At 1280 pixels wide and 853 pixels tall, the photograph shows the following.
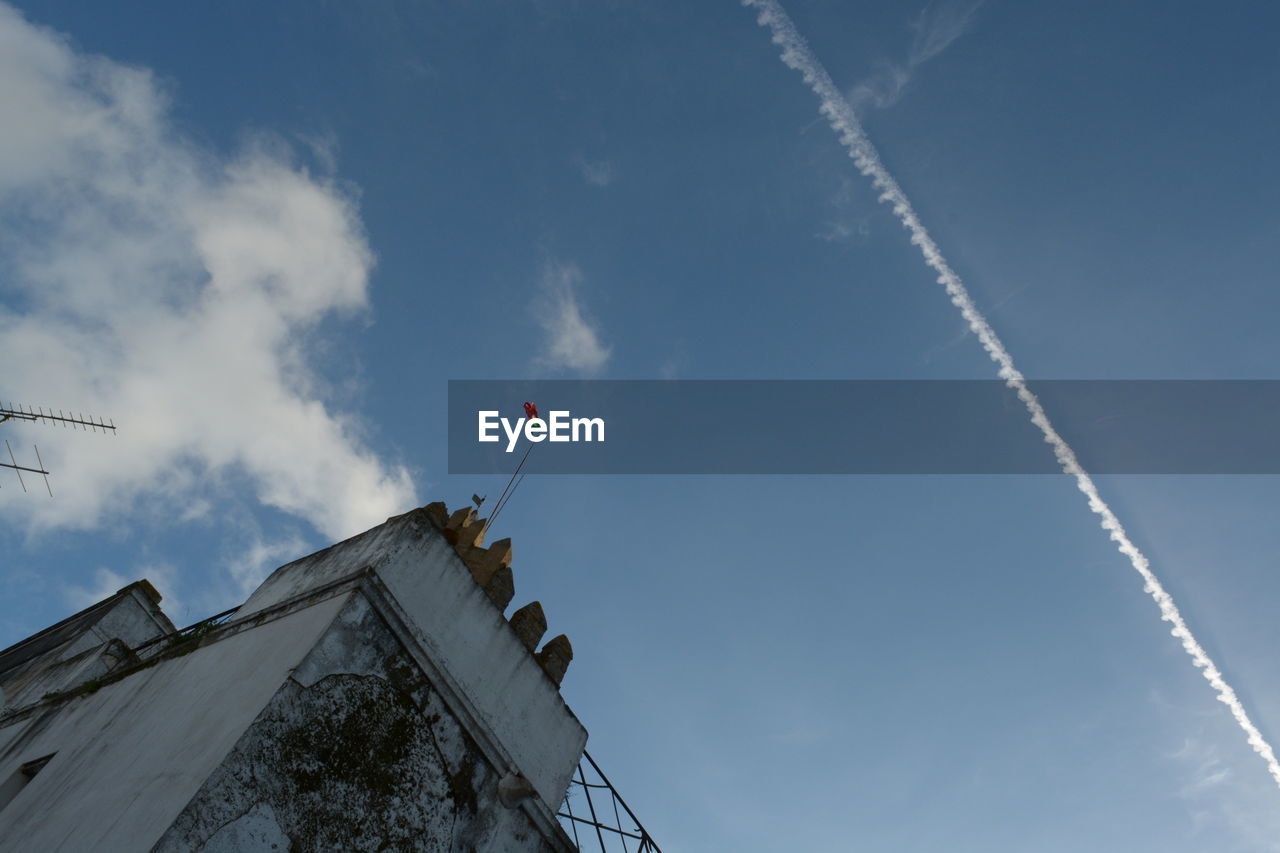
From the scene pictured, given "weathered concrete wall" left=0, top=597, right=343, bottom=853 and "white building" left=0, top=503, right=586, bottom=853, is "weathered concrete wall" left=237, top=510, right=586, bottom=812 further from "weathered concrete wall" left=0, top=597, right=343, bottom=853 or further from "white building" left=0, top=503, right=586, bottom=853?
"weathered concrete wall" left=0, top=597, right=343, bottom=853

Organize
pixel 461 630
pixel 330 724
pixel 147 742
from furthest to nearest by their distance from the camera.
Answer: pixel 461 630 → pixel 147 742 → pixel 330 724

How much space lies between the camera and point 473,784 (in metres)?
10.1

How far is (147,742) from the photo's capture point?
9.27 meters

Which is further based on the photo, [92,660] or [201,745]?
[92,660]

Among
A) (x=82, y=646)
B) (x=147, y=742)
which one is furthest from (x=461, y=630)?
(x=82, y=646)

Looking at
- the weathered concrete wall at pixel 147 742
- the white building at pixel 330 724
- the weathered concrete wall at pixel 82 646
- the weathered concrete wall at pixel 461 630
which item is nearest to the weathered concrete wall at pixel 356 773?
the white building at pixel 330 724

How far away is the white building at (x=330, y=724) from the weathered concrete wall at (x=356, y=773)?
0.06ft

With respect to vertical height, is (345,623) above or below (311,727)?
above

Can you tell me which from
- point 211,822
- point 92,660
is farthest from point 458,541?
point 92,660

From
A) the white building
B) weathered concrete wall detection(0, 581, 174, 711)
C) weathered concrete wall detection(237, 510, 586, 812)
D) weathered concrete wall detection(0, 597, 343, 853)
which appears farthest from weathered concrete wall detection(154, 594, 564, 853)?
weathered concrete wall detection(0, 581, 174, 711)

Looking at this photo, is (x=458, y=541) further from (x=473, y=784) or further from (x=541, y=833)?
(x=541, y=833)

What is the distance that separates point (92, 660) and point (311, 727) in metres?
6.91

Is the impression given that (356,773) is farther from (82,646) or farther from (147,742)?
(82,646)

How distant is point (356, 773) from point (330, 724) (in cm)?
64
